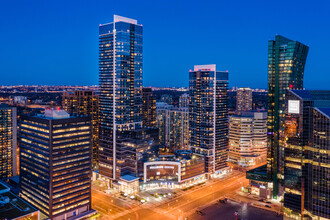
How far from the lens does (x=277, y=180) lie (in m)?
156

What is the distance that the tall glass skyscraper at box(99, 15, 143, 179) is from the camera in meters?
181

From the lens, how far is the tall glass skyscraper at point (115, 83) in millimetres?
180750

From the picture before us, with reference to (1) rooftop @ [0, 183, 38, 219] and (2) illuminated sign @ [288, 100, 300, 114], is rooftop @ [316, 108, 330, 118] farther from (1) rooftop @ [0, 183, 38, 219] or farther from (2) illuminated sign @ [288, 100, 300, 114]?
(1) rooftop @ [0, 183, 38, 219]

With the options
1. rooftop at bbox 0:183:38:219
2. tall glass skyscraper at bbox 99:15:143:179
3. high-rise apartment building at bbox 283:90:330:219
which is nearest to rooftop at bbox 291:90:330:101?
high-rise apartment building at bbox 283:90:330:219

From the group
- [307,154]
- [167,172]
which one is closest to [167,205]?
[167,172]

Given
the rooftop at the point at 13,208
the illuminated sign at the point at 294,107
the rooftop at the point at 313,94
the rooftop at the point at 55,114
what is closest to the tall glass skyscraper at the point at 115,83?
the rooftop at the point at 55,114

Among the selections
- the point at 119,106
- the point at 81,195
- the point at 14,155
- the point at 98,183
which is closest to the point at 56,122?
the point at 81,195

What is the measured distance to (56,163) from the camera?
5034 inches

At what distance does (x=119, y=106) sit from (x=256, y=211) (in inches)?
3814

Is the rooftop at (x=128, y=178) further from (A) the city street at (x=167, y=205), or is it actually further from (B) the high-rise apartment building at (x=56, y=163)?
(B) the high-rise apartment building at (x=56, y=163)

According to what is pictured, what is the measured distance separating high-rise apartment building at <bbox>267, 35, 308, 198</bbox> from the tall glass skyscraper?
82505 millimetres

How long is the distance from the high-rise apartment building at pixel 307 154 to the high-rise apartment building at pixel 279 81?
24.3 m

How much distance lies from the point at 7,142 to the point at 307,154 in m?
176

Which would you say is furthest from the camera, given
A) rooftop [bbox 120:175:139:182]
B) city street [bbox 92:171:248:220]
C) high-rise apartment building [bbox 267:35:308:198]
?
rooftop [bbox 120:175:139:182]
